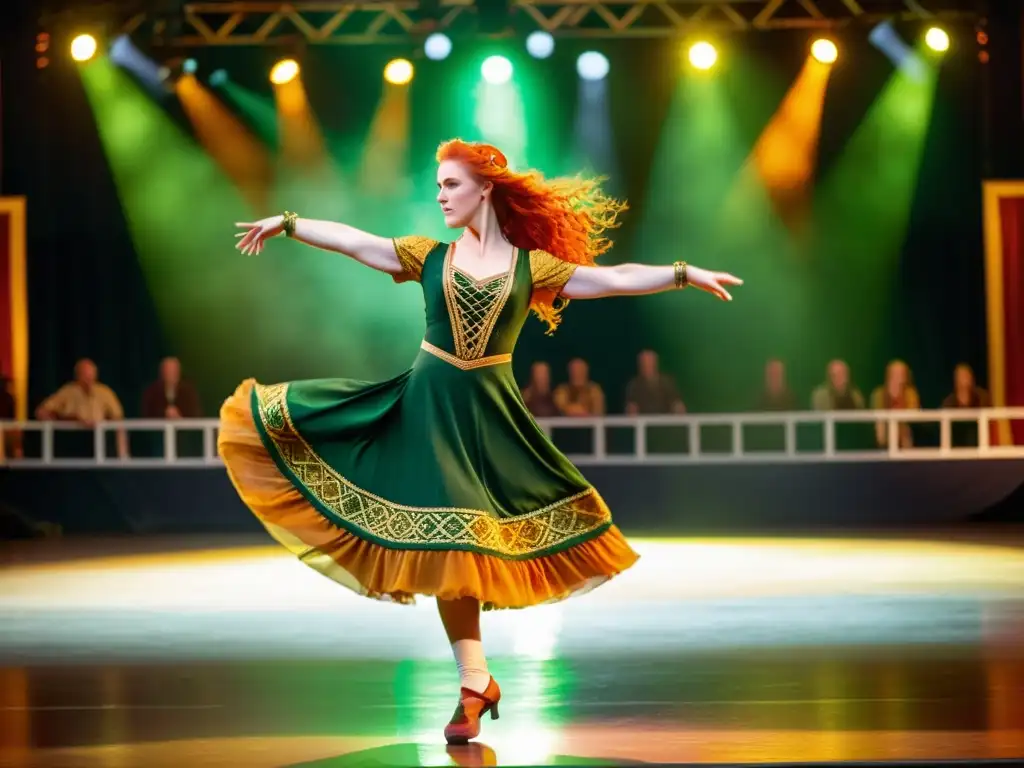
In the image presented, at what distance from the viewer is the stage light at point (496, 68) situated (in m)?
11.7

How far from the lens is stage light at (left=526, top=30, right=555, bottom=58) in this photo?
11406 millimetres

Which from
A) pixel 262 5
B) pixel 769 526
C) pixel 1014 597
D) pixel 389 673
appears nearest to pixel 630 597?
pixel 1014 597

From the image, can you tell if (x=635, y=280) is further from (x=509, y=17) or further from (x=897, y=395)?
(x=509, y=17)

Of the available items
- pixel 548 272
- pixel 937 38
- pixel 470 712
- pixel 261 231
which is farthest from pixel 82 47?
pixel 470 712

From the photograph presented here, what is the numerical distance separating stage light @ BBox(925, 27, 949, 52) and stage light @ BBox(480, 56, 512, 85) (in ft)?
9.08

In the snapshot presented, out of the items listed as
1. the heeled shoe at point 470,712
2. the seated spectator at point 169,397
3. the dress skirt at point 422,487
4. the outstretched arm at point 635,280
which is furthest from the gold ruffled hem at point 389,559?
the seated spectator at point 169,397

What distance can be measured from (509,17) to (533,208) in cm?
727

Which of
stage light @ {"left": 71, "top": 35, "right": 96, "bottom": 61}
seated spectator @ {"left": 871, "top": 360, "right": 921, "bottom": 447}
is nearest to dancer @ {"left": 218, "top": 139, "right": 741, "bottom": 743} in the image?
seated spectator @ {"left": 871, "top": 360, "right": 921, "bottom": 447}

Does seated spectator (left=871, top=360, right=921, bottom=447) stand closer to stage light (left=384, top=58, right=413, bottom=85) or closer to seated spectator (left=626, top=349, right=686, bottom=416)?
seated spectator (left=626, top=349, right=686, bottom=416)

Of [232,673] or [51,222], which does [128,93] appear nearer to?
[51,222]

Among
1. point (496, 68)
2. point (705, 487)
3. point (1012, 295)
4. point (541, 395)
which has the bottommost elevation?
point (705, 487)

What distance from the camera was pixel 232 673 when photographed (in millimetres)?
4648

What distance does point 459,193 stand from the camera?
396 cm

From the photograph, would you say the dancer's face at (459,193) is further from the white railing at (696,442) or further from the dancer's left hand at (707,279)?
the white railing at (696,442)
